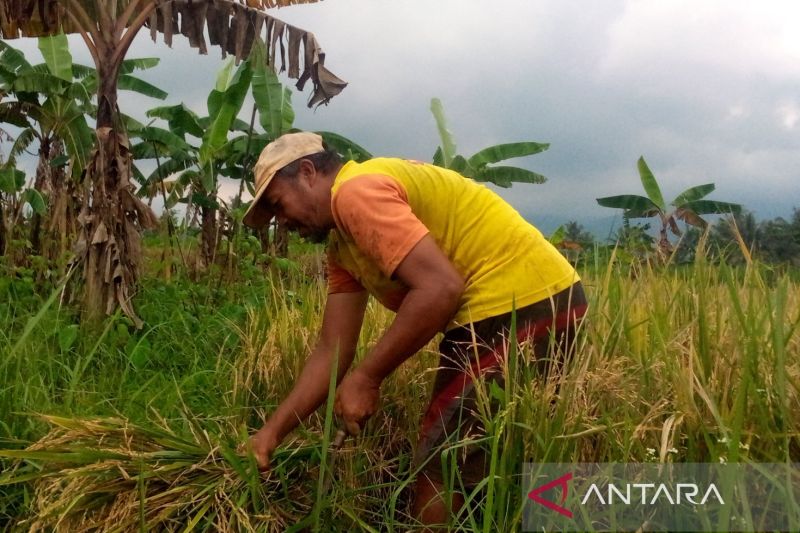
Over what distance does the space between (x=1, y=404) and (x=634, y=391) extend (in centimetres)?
207

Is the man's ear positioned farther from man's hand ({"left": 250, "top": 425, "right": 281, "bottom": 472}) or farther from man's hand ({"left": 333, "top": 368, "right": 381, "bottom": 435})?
man's hand ({"left": 250, "top": 425, "right": 281, "bottom": 472})

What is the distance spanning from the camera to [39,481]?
2369mm

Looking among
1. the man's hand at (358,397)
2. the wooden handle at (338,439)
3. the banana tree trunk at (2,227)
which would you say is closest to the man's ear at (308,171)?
the man's hand at (358,397)

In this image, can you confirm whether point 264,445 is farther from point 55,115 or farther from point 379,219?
point 55,115

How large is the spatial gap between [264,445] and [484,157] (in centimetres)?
620

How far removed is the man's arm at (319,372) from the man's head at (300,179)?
35cm

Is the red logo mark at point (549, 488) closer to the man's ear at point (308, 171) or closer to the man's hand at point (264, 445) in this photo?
the man's hand at point (264, 445)

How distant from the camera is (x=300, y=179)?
7.18 ft

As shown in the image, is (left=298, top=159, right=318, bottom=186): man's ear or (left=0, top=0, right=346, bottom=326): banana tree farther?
(left=0, top=0, right=346, bottom=326): banana tree

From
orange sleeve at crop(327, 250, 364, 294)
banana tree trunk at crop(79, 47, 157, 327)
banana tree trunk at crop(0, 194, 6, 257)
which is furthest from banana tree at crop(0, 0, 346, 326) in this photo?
orange sleeve at crop(327, 250, 364, 294)

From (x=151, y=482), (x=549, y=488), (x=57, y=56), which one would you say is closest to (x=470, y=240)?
(x=549, y=488)

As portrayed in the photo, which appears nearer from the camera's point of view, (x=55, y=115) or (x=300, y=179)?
(x=300, y=179)

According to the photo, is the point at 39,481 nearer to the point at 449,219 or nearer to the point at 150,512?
the point at 150,512

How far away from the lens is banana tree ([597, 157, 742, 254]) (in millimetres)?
10133
